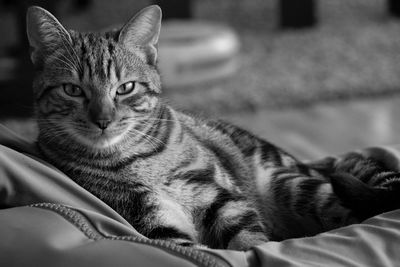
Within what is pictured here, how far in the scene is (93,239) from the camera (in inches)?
53.5

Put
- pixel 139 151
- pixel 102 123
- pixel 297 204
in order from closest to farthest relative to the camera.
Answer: pixel 102 123 → pixel 139 151 → pixel 297 204

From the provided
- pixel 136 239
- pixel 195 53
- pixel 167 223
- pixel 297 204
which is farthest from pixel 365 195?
pixel 195 53

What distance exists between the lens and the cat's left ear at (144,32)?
5.24 ft

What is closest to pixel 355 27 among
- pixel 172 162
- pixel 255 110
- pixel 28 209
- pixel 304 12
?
pixel 304 12

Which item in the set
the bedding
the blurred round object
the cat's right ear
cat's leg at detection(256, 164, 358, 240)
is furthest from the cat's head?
the blurred round object

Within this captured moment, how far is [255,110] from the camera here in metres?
3.37

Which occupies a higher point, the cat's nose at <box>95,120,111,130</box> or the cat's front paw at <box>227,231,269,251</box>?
the cat's nose at <box>95,120,111,130</box>

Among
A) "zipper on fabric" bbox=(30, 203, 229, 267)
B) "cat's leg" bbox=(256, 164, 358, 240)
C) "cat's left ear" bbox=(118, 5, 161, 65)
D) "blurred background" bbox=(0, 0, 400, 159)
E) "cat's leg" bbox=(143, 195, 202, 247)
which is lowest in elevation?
"blurred background" bbox=(0, 0, 400, 159)

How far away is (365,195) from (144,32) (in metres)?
0.63

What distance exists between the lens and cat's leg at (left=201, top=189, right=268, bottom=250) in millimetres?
1564

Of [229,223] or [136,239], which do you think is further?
[229,223]

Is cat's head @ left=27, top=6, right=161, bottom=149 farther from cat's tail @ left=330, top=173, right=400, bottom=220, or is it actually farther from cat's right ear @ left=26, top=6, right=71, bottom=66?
cat's tail @ left=330, top=173, right=400, bottom=220

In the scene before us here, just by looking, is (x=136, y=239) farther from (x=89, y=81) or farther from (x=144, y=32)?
(x=144, y=32)

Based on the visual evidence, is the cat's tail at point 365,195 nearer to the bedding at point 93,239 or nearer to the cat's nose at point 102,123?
the bedding at point 93,239
